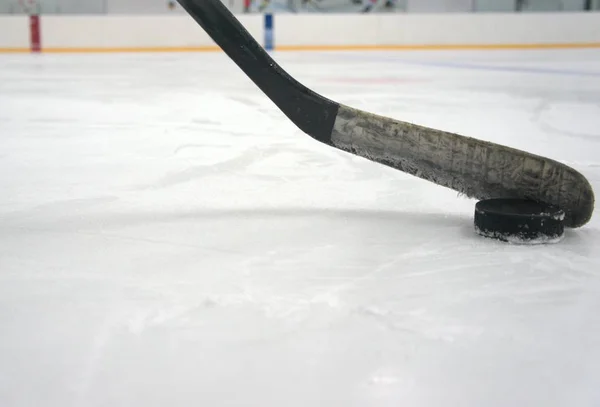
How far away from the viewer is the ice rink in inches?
28.4

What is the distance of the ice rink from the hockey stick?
88mm

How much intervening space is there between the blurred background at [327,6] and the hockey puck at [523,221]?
769 centimetres

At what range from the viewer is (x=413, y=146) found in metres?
1.20

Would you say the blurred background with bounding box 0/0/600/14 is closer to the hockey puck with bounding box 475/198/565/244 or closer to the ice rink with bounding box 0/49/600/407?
the ice rink with bounding box 0/49/600/407

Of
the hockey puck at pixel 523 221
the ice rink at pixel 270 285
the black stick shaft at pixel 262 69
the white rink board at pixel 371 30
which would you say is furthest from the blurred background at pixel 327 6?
the hockey puck at pixel 523 221

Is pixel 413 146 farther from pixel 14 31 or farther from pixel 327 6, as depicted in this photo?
pixel 14 31

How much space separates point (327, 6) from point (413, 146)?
310 inches

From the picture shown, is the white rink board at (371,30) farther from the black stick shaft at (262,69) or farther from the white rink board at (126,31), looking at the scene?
the black stick shaft at (262,69)

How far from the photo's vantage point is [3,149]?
6.96 ft

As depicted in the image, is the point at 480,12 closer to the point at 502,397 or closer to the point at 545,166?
the point at 545,166

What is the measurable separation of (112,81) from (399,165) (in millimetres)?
3693

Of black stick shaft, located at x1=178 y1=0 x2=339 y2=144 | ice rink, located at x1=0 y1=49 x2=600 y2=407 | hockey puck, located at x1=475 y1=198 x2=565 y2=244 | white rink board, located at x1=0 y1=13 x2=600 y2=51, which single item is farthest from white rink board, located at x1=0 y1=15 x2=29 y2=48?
hockey puck, located at x1=475 y1=198 x2=565 y2=244

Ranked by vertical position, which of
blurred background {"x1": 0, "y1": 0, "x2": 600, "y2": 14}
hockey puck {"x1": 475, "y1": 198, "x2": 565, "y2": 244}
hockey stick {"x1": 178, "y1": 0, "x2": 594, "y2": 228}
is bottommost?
hockey puck {"x1": 475, "y1": 198, "x2": 565, "y2": 244}

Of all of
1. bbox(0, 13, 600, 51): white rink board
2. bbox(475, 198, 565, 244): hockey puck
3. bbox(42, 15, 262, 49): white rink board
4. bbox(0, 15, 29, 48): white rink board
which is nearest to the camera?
bbox(475, 198, 565, 244): hockey puck
